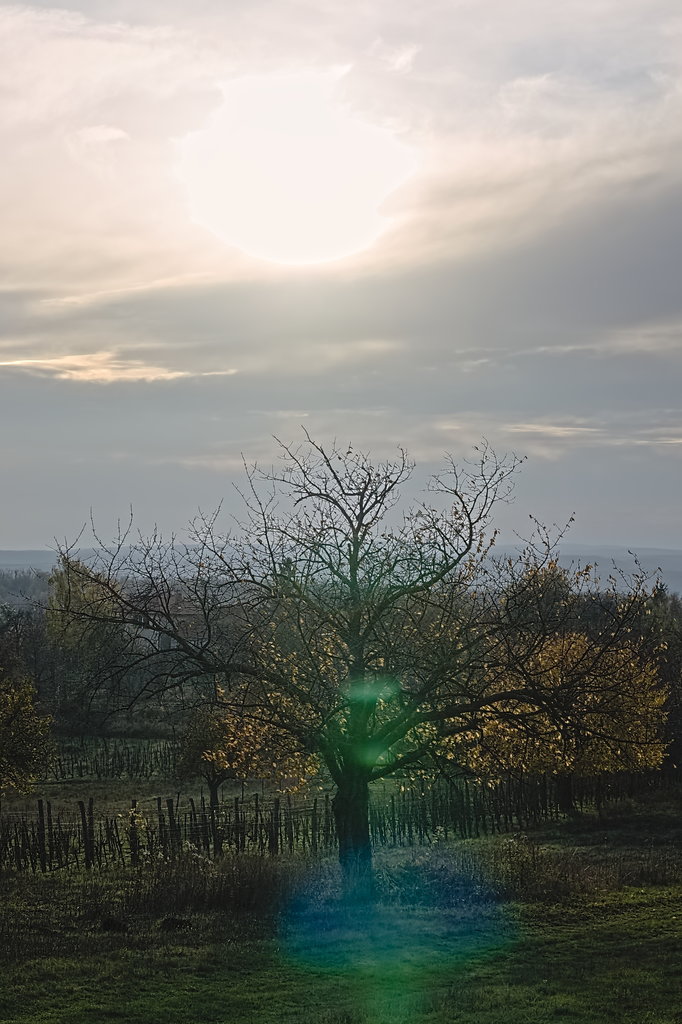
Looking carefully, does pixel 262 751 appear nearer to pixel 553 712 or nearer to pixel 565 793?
pixel 553 712

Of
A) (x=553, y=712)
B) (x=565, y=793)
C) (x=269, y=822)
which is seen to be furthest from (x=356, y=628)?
(x=565, y=793)

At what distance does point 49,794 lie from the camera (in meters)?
47.7

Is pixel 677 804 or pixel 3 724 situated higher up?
pixel 3 724

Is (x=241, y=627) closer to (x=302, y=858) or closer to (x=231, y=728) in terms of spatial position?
(x=231, y=728)

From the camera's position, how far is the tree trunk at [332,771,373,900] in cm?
1881

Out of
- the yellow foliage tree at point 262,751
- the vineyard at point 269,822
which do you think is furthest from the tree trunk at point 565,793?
the yellow foliage tree at point 262,751

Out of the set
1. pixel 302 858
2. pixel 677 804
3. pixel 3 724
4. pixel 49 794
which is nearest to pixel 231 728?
pixel 302 858

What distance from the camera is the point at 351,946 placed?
610 inches

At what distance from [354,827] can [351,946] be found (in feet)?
12.4

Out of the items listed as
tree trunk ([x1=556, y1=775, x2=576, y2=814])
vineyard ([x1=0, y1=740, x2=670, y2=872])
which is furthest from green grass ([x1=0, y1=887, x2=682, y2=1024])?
tree trunk ([x1=556, y1=775, x2=576, y2=814])

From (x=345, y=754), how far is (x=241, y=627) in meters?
3.41

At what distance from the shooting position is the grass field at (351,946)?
40.7 ft

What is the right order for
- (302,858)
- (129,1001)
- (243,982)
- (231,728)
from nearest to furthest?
1. (129,1001)
2. (243,982)
3. (231,728)
4. (302,858)

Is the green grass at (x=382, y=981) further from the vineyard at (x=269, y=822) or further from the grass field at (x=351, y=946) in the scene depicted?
the vineyard at (x=269, y=822)
